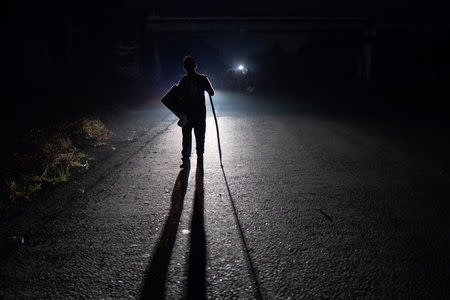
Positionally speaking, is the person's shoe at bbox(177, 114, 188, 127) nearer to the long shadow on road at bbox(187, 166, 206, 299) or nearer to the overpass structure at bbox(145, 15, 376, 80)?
the long shadow on road at bbox(187, 166, 206, 299)

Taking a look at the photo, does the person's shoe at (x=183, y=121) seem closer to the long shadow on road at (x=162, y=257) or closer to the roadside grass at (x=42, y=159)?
the long shadow on road at (x=162, y=257)

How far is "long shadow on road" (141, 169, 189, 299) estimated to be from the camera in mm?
2506

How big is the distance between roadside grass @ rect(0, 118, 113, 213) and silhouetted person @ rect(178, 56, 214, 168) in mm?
2005

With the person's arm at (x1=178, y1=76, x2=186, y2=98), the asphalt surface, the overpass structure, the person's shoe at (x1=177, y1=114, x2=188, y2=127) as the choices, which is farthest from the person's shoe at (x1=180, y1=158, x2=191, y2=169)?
the overpass structure

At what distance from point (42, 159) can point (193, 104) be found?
2.92 meters

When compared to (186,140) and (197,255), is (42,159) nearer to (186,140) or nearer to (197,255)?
(186,140)

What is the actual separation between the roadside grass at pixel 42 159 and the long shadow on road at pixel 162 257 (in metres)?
2.10

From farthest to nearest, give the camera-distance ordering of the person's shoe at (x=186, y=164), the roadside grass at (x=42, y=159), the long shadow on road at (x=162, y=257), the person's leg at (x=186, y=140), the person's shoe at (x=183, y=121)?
the person's leg at (x=186, y=140) → the person's shoe at (x=186, y=164) → the person's shoe at (x=183, y=121) → the roadside grass at (x=42, y=159) → the long shadow on road at (x=162, y=257)

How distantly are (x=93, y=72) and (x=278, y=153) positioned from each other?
1493 centimetres

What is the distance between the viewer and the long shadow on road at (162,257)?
251 centimetres

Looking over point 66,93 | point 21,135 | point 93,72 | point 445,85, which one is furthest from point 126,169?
point 445,85

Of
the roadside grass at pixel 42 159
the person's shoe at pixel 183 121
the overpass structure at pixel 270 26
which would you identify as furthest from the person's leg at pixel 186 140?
the overpass structure at pixel 270 26

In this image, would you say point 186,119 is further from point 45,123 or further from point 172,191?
point 45,123

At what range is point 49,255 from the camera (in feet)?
9.98
